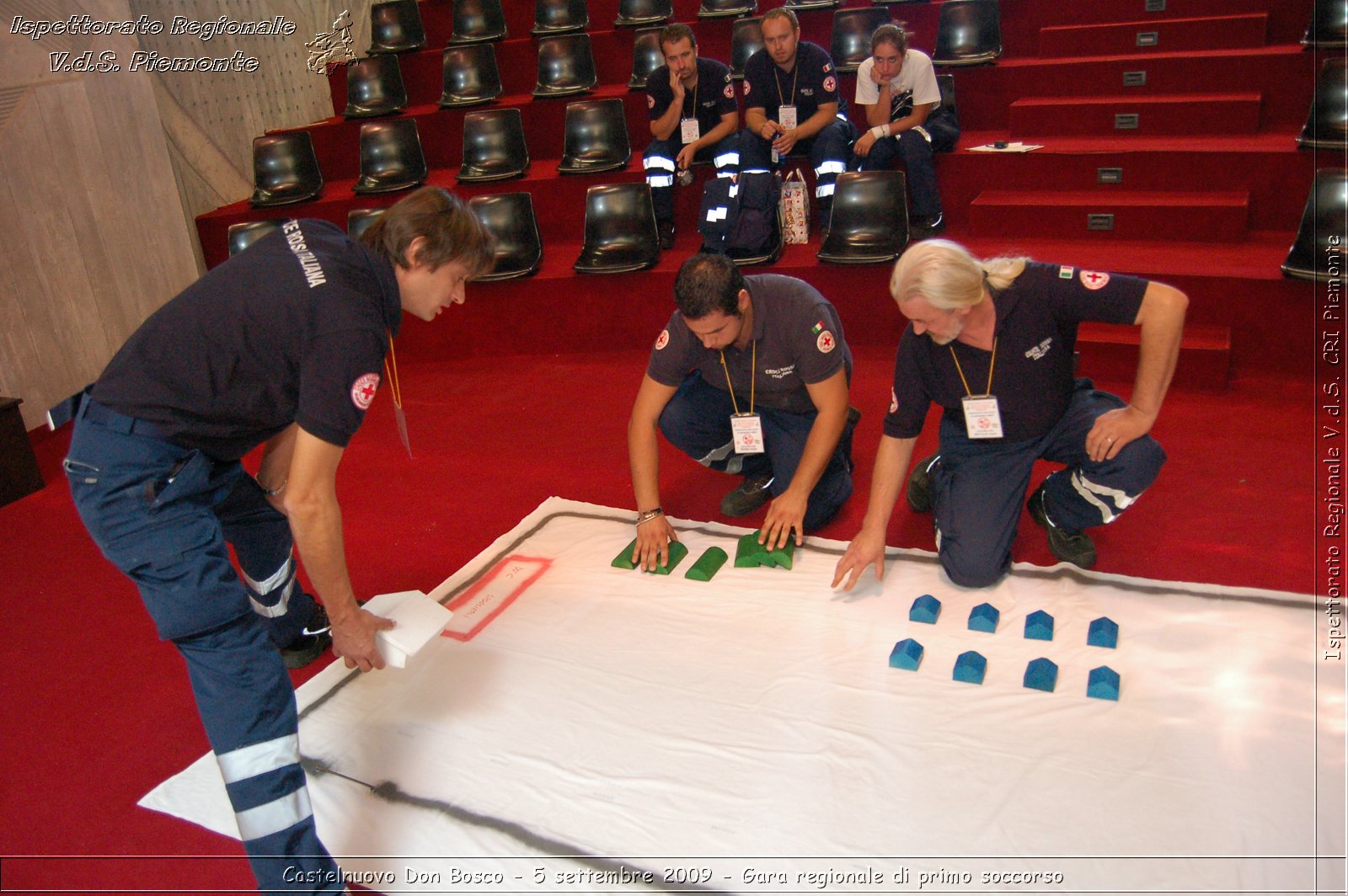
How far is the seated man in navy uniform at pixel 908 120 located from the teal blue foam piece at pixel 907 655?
271 cm

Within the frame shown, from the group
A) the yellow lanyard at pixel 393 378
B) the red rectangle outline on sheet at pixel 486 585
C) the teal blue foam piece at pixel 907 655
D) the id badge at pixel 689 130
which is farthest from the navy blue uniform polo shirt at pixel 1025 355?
the id badge at pixel 689 130

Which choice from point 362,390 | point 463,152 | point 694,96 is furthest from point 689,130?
point 362,390

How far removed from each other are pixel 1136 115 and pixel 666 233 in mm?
2325

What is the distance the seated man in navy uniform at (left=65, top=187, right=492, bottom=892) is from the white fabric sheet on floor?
387mm

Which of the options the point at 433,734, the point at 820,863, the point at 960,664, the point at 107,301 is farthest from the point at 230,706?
the point at 107,301

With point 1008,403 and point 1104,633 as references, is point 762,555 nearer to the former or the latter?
point 1008,403

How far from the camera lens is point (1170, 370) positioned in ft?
7.77

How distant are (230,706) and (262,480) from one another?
0.79 m

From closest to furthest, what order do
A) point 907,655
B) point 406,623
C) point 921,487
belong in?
point 406,623 → point 907,655 → point 921,487

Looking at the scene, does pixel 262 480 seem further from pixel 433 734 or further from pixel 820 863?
pixel 820 863

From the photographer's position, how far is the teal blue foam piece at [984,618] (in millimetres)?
2371

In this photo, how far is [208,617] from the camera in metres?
1.69

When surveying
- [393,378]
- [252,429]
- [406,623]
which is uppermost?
[252,429]

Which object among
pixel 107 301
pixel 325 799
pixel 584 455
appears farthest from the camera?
pixel 107 301
